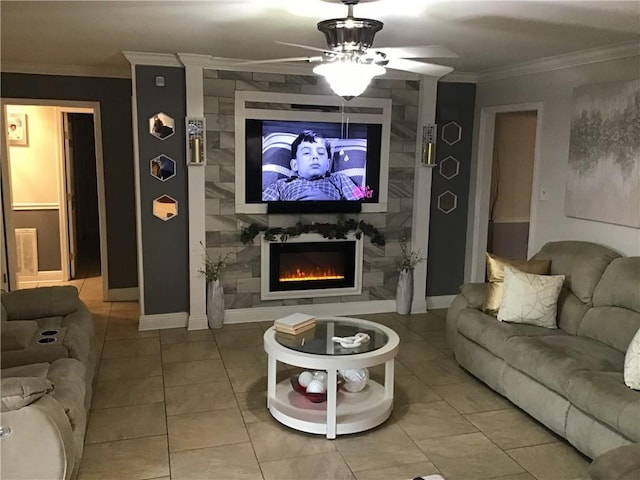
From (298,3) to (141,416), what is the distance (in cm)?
257

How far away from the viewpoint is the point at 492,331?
12.6 feet

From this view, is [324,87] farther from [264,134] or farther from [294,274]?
[294,274]

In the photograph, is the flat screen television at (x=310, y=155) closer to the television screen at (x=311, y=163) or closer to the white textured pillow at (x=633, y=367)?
the television screen at (x=311, y=163)

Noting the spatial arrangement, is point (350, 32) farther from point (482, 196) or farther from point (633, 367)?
point (482, 196)

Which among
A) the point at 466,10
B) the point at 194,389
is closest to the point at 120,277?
the point at 194,389

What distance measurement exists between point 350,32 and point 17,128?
16.9 feet

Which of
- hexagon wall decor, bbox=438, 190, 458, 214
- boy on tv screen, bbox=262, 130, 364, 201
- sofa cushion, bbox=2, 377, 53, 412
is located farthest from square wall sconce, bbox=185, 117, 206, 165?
sofa cushion, bbox=2, 377, 53, 412

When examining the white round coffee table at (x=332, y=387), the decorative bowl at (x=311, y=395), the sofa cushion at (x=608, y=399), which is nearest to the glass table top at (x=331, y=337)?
the white round coffee table at (x=332, y=387)

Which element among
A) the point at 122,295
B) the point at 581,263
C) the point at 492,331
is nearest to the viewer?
the point at 492,331

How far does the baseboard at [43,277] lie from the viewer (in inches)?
267

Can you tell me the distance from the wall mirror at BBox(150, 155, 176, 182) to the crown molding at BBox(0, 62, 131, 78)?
1.12 metres

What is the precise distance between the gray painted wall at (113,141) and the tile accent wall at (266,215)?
131 cm

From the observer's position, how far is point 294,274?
216 inches

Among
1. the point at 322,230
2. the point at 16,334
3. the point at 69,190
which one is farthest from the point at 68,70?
the point at 16,334
